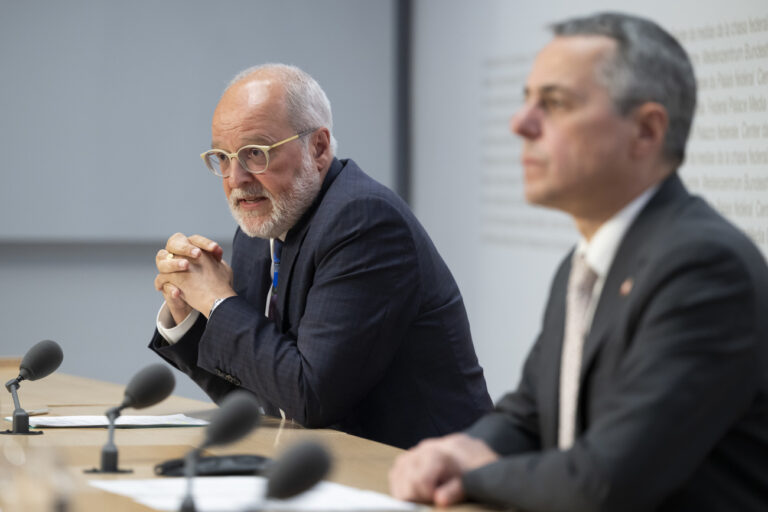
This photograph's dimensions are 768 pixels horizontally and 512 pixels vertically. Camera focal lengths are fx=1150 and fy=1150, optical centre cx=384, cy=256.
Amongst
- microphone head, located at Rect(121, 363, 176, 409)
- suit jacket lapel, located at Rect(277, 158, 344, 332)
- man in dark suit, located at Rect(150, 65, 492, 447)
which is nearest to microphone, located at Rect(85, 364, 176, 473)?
microphone head, located at Rect(121, 363, 176, 409)

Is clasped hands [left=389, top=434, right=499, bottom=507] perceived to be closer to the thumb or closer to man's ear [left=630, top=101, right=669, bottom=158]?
the thumb

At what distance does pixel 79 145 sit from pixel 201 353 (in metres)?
3.08

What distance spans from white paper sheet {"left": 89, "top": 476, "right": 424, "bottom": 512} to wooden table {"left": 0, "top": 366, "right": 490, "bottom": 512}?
1.4 inches

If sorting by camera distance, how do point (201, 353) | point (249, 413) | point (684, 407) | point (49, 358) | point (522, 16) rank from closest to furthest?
point (684, 407)
point (249, 413)
point (49, 358)
point (201, 353)
point (522, 16)

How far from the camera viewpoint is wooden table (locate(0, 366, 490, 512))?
1.26 meters

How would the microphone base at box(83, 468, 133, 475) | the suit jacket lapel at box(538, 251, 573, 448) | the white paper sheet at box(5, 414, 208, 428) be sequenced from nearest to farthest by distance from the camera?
the suit jacket lapel at box(538, 251, 573, 448), the microphone base at box(83, 468, 133, 475), the white paper sheet at box(5, 414, 208, 428)

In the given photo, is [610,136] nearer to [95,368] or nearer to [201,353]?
[201,353]

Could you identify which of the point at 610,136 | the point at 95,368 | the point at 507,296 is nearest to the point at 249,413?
the point at 610,136

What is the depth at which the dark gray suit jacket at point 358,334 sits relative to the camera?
Answer: 8.65 ft

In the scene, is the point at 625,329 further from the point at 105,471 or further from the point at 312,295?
the point at 312,295

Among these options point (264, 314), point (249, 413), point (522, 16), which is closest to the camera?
point (249, 413)

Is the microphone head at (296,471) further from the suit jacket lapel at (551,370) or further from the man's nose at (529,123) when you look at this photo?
the man's nose at (529,123)

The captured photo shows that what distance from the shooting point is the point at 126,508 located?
5.65 feet

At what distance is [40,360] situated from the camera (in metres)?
2.62
